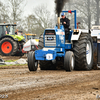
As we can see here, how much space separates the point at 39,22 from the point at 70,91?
1633 inches

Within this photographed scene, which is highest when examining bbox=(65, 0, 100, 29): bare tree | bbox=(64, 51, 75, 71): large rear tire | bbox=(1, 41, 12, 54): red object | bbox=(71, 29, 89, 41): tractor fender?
bbox=(65, 0, 100, 29): bare tree

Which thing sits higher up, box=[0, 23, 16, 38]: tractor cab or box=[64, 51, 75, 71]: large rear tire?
box=[0, 23, 16, 38]: tractor cab

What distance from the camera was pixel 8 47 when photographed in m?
21.1

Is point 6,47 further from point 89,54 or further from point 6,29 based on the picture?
point 89,54

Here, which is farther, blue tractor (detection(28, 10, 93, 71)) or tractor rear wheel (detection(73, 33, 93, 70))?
tractor rear wheel (detection(73, 33, 93, 70))

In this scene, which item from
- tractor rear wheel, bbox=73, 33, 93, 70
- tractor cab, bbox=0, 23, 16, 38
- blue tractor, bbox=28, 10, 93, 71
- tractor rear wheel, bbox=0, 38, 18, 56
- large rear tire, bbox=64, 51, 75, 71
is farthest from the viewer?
tractor cab, bbox=0, 23, 16, 38

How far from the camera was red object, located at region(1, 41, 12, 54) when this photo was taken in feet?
69.0

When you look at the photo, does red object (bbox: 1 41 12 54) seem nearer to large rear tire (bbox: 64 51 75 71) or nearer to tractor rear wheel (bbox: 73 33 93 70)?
tractor rear wheel (bbox: 73 33 93 70)

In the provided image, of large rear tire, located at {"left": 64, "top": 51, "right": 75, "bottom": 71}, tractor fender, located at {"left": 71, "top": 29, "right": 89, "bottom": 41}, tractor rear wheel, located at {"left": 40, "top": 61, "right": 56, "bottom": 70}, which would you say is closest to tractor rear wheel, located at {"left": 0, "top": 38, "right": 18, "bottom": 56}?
tractor rear wheel, located at {"left": 40, "top": 61, "right": 56, "bottom": 70}

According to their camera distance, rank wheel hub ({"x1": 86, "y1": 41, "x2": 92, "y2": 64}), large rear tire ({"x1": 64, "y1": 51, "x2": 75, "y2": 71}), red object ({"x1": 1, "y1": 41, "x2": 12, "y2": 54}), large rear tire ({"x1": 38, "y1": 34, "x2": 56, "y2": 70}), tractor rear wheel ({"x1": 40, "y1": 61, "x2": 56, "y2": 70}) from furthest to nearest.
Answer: red object ({"x1": 1, "y1": 41, "x2": 12, "y2": 54}) < wheel hub ({"x1": 86, "y1": 41, "x2": 92, "y2": 64}) < tractor rear wheel ({"x1": 40, "y1": 61, "x2": 56, "y2": 70}) < large rear tire ({"x1": 38, "y1": 34, "x2": 56, "y2": 70}) < large rear tire ({"x1": 64, "y1": 51, "x2": 75, "y2": 71})

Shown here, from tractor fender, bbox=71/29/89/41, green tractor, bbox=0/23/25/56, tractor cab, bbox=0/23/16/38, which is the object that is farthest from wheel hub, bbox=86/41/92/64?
tractor cab, bbox=0/23/16/38

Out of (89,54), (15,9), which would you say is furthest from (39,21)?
(89,54)

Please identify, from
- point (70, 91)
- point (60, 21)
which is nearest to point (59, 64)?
point (60, 21)

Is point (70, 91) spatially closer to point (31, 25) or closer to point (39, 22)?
point (39, 22)
